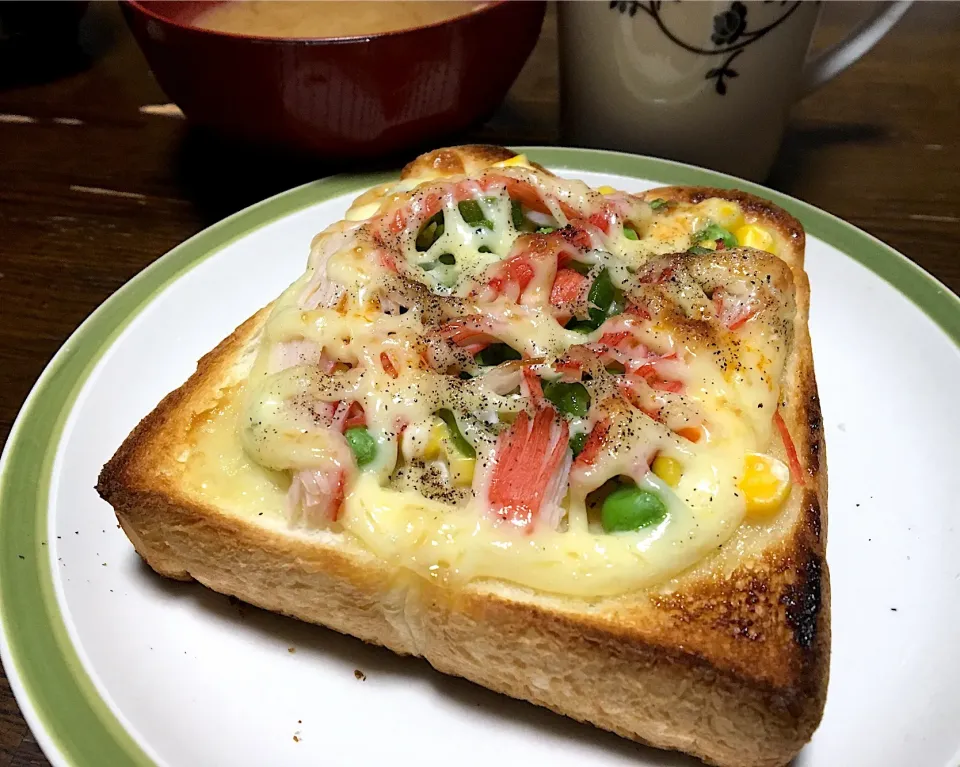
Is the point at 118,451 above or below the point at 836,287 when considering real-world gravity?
below

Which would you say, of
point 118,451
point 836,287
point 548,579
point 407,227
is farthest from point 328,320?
point 836,287

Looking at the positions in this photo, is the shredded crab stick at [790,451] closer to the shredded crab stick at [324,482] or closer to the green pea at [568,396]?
the green pea at [568,396]

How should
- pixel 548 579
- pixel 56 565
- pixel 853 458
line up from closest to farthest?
pixel 548 579, pixel 56 565, pixel 853 458

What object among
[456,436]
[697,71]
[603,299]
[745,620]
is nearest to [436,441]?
[456,436]

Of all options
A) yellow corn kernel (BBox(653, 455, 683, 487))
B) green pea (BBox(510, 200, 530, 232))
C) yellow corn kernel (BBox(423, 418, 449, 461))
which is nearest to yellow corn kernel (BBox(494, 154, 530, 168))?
green pea (BBox(510, 200, 530, 232))

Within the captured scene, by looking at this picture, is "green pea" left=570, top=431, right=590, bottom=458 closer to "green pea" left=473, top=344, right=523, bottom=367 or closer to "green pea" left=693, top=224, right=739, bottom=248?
"green pea" left=473, top=344, right=523, bottom=367

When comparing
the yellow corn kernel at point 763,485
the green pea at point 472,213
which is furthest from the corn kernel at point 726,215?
the yellow corn kernel at point 763,485

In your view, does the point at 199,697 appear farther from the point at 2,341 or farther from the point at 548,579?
the point at 2,341
